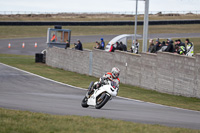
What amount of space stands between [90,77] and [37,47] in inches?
1139

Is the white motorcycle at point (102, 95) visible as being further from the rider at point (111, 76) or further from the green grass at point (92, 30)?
the green grass at point (92, 30)

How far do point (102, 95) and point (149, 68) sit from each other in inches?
378

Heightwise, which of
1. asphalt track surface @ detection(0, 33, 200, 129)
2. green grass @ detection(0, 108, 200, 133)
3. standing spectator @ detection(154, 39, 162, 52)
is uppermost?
standing spectator @ detection(154, 39, 162, 52)

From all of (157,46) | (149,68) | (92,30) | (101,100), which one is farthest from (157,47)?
(92,30)

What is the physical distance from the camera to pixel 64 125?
30.0ft

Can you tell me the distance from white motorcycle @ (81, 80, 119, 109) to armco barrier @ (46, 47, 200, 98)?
6659 millimetres

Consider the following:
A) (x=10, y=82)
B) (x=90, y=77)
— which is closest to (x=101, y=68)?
(x=90, y=77)

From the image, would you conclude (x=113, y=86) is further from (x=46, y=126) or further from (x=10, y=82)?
(x=10, y=82)

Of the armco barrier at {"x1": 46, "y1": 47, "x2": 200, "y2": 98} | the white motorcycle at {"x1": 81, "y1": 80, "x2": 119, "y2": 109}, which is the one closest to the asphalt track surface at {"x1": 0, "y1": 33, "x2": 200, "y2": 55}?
the armco barrier at {"x1": 46, "y1": 47, "x2": 200, "y2": 98}

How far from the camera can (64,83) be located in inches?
914

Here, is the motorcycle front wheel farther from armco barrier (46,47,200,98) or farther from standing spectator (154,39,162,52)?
standing spectator (154,39,162,52)

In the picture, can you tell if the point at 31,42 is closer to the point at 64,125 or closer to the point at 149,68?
the point at 149,68

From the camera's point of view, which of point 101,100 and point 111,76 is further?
point 101,100

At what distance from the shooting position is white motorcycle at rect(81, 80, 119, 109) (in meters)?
12.3
